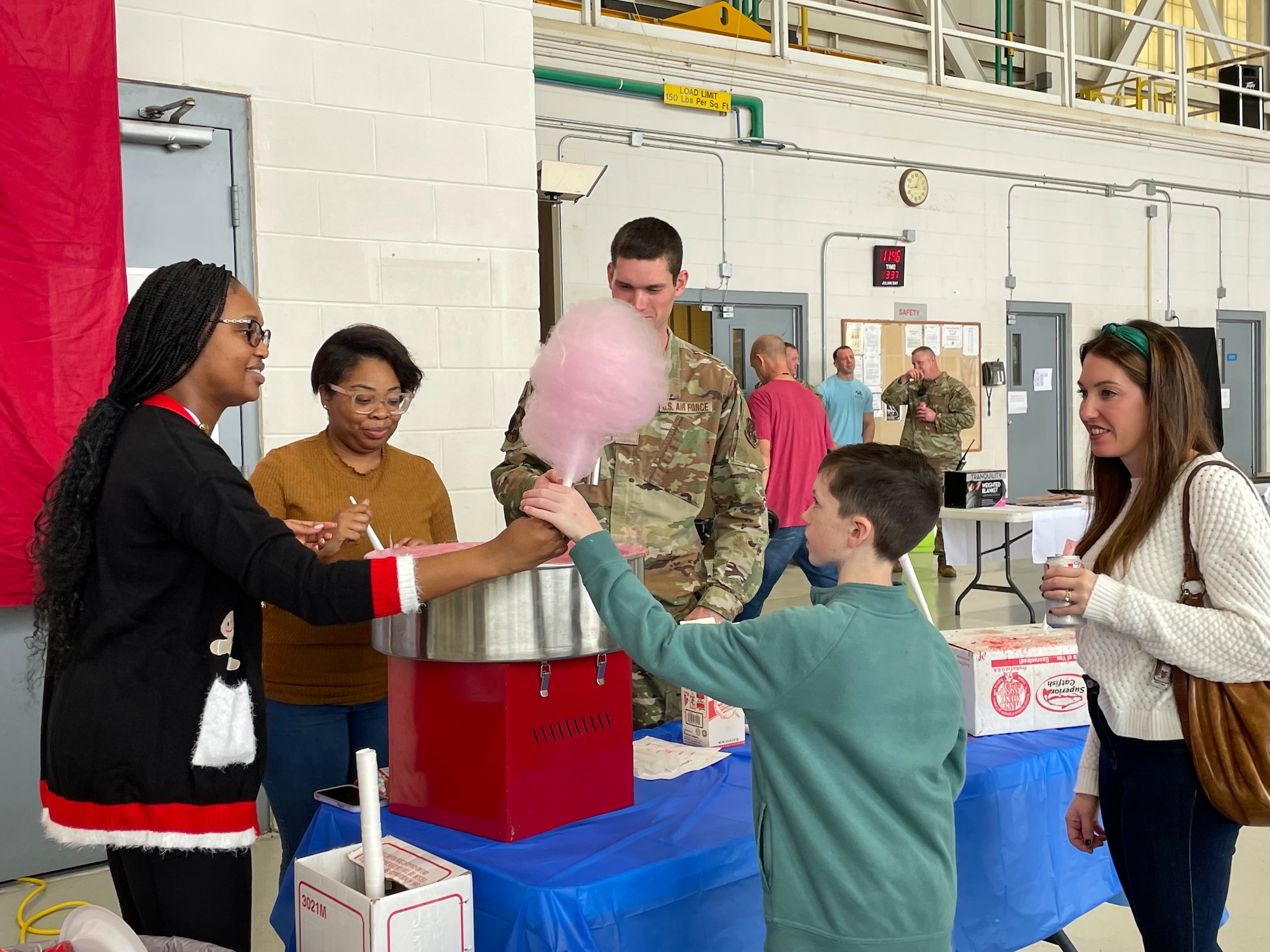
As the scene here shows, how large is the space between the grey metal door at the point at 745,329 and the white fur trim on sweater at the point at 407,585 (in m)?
6.11

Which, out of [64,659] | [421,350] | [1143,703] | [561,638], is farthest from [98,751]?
[421,350]

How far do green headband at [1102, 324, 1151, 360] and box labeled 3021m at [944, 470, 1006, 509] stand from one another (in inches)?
176

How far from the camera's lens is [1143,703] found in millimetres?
1610

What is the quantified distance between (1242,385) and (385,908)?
11.5 m

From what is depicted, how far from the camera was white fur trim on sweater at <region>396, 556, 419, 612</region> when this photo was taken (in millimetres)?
1451

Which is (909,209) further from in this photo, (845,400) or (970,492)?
(970,492)

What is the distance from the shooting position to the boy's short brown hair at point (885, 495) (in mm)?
1478

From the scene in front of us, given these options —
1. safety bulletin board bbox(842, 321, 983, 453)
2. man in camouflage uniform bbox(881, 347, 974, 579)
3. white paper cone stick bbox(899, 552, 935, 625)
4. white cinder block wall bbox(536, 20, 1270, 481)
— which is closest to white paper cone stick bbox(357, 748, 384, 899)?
white paper cone stick bbox(899, 552, 935, 625)

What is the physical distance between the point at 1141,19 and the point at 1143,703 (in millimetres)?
9202

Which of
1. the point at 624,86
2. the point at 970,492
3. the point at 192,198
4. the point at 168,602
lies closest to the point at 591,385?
the point at 168,602

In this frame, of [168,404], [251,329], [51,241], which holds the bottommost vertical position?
[168,404]

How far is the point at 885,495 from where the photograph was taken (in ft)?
4.84

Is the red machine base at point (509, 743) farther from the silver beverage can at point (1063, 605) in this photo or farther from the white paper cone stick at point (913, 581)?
the silver beverage can at point (1063, 605)

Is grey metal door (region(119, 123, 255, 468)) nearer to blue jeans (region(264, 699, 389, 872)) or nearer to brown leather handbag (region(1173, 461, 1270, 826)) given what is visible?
blue jeans (region(264, 699, 389, 872))
